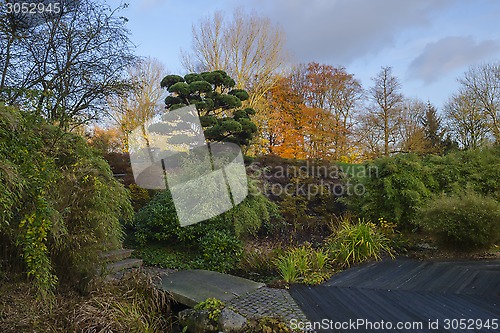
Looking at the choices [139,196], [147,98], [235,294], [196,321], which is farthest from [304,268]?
[147,98]

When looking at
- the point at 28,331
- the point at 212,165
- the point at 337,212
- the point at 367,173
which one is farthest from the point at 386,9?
the point at 28,331

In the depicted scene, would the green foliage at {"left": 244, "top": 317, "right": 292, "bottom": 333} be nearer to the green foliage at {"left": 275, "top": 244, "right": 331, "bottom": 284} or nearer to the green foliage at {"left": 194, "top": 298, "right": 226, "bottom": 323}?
the green foliage at {"left": 194, "top": 298, "right": 226, "bottom": 323}

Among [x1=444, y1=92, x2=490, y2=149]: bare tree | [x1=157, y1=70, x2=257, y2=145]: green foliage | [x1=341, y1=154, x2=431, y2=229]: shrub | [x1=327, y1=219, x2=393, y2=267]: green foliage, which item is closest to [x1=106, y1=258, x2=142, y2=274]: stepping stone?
[x1=327, y1=219, x2=393, y2=267]: green foliage

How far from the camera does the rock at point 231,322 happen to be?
101 inches

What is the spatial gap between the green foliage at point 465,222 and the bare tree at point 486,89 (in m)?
11.5

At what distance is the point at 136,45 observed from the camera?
22.6 feet

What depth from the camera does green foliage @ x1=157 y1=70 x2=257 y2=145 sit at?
8812mm

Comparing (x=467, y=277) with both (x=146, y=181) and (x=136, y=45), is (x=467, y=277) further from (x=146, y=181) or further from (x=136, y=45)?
(x=136, y=45)

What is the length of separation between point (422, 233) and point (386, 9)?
4.57m

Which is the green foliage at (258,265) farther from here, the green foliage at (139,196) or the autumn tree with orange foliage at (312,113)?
the autumn tree with orange foliage at (312,113)

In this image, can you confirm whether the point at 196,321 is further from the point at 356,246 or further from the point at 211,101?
the point at 211,101

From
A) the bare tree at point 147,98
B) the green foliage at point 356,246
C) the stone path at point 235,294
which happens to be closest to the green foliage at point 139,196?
the stone path at point 235,294

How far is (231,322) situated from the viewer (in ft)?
8.51

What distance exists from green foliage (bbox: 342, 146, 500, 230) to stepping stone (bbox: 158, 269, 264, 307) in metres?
3.19
